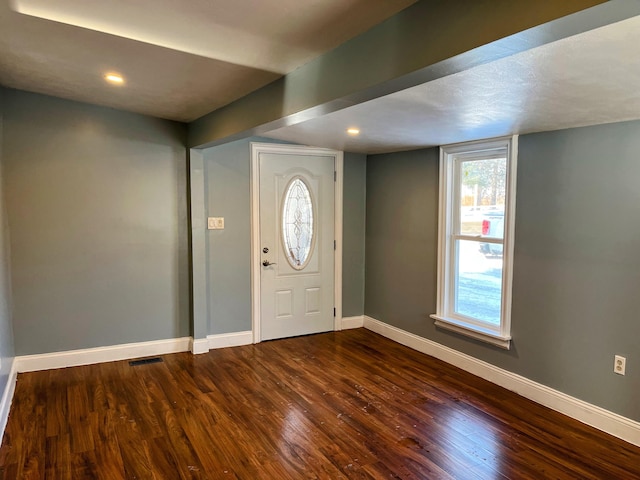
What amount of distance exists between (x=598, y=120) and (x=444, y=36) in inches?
74.3

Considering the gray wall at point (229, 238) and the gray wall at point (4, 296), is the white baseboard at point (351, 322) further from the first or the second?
the gray wall at point (4, 296)

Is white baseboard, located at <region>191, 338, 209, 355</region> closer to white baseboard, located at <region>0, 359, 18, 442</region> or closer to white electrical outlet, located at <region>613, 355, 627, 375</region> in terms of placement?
white baseboard, located at <region>0, 359, 18, 442</region>

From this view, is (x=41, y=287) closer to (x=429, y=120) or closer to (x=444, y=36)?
(x=429, y=120)

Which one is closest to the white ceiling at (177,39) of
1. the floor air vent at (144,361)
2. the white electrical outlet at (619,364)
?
the floor air vent at (144,361)

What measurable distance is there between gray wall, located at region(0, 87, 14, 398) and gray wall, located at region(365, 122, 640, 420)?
3.56 m

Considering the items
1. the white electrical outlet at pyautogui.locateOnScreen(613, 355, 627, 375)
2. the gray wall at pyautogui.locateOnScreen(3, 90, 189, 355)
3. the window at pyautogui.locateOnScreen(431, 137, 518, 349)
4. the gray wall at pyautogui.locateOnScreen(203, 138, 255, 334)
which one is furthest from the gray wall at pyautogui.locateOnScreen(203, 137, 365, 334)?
the white electrical outlet at pyautogui.locateOnScreen(613, 355, 627, 375)

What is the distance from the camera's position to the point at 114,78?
114 inches

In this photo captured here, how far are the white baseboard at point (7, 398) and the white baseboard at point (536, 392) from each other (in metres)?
3.42

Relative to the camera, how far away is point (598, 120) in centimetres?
275

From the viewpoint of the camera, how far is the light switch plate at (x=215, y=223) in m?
4.33

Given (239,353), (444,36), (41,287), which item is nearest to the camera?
(444,36)

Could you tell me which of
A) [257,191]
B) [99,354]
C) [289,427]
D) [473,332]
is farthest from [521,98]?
[99,354]

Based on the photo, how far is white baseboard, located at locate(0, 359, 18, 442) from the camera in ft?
9.06

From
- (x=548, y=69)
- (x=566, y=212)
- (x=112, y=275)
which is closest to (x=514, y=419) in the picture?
(x=566, y=212)
